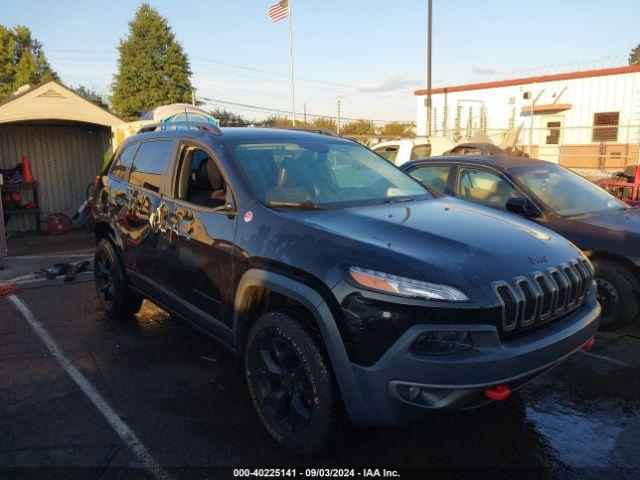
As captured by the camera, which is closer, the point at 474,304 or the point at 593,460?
the point at 474,304

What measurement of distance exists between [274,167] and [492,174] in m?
2.95

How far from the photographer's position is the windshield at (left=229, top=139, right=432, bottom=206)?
3.33 meters

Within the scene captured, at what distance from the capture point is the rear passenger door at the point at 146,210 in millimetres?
4102

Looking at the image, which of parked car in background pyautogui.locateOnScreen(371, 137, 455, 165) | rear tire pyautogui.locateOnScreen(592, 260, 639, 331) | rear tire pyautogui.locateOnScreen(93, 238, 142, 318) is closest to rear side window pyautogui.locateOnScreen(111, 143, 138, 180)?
rear tire pyautogui.locateOnScreen(93, 238, 142, 318)

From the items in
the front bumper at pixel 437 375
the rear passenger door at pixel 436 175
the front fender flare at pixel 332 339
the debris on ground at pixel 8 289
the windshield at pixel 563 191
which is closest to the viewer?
the front bumper at pixel 437 375

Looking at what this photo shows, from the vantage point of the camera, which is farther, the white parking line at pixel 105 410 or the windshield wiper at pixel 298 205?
the windshield wiper at pixel 298 205

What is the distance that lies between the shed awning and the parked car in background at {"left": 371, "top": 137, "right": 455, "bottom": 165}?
20.1 feet

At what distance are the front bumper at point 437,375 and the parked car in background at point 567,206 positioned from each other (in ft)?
8.62

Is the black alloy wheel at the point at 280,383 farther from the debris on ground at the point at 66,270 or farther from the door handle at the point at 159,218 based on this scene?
the debris on ground at the point at 66,270

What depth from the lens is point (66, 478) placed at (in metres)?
2.72

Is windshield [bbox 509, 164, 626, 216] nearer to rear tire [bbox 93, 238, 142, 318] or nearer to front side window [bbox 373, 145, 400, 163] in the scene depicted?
rear tire [bbox 93, 238, 142, 318]

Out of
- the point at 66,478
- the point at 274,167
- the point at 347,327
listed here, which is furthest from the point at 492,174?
the point at 66,478

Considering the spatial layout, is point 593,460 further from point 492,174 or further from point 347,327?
point 492,174

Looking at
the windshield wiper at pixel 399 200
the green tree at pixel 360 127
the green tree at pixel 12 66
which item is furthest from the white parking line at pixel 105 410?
the green tree at pixel 12 66
